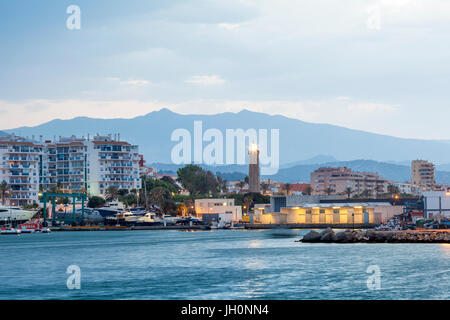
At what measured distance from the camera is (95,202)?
550 feet

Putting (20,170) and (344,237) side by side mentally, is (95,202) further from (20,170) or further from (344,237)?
(344,237)

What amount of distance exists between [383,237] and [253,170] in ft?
351

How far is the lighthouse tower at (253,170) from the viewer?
186m

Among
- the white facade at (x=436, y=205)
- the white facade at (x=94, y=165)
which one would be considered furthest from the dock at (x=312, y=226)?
the white facade at (x=94, y=165)

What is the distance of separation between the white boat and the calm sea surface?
80.0m

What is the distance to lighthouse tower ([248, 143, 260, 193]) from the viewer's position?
186125 mm

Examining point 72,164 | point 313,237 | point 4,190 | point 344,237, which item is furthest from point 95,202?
point 344,237

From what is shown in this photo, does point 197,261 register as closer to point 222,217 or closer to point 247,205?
point 222,217

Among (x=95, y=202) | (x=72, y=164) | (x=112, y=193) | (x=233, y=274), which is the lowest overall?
(x=233, y=274)

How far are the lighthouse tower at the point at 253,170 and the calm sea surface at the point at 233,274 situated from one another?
115 metres

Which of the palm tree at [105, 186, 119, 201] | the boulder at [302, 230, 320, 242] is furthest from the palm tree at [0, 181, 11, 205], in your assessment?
the boulder at [302, 230, 320, 242]

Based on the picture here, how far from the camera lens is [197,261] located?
58.6 m

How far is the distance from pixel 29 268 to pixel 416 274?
29156 millimetres
